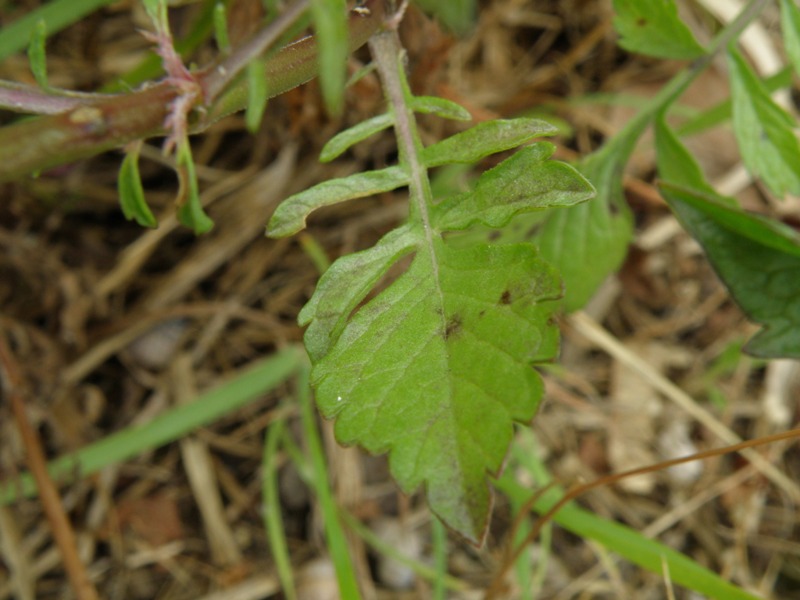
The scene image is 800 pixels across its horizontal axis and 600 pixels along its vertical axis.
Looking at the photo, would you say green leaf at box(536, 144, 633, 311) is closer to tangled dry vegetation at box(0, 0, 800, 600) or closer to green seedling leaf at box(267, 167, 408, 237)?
green seedling leaf at box(267, 167, 408, 237)

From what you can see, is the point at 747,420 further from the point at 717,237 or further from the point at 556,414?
the point at 717,237

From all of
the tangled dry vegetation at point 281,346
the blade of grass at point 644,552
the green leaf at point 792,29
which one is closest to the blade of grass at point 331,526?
the tangled dry vegetation at point 281,346

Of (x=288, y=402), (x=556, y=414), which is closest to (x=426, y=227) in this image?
(x=288, y=402)

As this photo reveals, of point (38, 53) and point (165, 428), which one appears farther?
point (165, 428)

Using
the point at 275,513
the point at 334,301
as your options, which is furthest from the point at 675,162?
the point at 275,513

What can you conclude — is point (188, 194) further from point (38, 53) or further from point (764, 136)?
point (764, 136)

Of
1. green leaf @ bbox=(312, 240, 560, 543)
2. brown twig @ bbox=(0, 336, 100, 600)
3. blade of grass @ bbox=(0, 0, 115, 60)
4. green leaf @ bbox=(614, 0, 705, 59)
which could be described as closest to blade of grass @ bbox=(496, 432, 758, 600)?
green leaf @ bbox=(312, 240, 560, 543)
